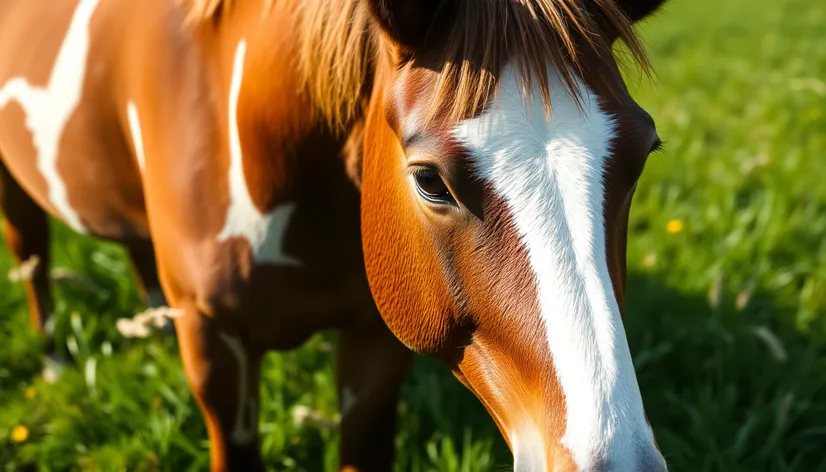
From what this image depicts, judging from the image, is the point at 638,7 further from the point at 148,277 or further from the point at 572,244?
the point at 148,277

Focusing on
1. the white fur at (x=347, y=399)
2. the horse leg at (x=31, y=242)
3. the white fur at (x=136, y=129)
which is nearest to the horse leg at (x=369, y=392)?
the white fur at (x=347, y=399)

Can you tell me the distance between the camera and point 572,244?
42.1 inches

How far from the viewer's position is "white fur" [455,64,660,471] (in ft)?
3.34

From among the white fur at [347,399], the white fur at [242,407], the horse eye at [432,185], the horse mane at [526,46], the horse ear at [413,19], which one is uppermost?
the horse ear at [413,19]

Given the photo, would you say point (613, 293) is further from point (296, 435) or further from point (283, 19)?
point (296, 435)

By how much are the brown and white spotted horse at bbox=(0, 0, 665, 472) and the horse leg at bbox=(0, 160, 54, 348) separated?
0.41 m

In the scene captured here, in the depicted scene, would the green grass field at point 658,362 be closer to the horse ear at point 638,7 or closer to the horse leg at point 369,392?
the horse leg at point 369,392

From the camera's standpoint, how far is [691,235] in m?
3.19

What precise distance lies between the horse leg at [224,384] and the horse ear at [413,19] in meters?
0.94

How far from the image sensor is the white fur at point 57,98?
198 centimetres

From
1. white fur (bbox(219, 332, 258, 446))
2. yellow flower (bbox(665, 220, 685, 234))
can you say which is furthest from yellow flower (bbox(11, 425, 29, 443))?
yellow flower (bbox(665, 220, 685, 234))

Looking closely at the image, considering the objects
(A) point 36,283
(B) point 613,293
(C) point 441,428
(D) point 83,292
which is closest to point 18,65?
(A) point 36,283

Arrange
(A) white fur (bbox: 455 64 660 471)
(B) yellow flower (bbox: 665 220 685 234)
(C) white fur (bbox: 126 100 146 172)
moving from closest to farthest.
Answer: (A) white fur (bbox: 455 64 660 471), (C) white fur (bbox: 126 100 146 172), (B) yellow flower (bbox: 665 220 685 234)

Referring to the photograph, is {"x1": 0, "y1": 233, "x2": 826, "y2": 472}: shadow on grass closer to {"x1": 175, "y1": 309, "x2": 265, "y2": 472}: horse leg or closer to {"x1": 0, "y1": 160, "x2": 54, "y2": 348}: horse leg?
{"x1": 0, "y1": 160, "x2": 54, "y2": 348}: horse leg
